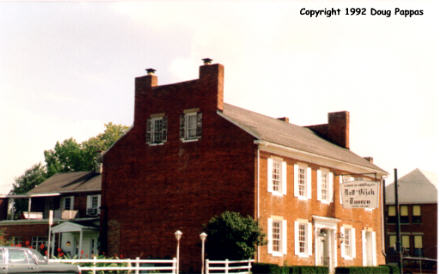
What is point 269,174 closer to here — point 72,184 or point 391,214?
point 72,184

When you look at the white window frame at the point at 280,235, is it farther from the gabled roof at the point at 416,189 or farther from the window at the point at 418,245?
the gabled roof at the point at 416,189

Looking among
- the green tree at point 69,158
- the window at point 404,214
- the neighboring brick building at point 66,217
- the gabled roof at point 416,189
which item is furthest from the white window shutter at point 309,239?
the green tree at point 69,158

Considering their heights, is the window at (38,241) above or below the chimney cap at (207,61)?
below

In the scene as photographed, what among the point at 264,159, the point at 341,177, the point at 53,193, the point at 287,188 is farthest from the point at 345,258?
the point at 53,193

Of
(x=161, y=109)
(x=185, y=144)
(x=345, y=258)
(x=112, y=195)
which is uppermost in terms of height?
(x=161, y=109)

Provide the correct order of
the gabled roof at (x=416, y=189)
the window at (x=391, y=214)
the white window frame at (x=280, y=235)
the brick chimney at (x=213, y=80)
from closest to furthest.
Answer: the white window frame at (x=280, y=235)
the brick chimney at (x=213, y=80)
the gabled roof at (x=416, y=189)
the window at (x=391, y=214)

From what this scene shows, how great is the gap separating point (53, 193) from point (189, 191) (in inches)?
898

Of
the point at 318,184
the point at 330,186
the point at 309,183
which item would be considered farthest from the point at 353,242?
the point at 309,183

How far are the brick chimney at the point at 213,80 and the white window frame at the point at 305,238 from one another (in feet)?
27.0

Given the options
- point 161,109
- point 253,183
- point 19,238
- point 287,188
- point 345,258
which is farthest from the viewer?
point 19,238

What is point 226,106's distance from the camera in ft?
125

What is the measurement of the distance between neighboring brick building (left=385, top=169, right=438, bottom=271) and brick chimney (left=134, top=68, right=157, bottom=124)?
35.5 meters

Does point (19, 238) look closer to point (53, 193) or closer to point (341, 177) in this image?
point (53, 193)

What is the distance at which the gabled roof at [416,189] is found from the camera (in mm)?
66250
